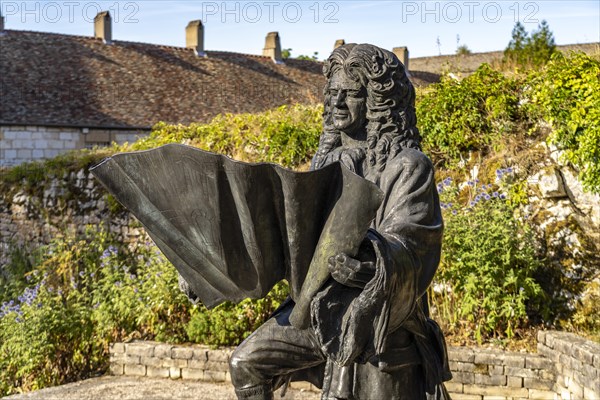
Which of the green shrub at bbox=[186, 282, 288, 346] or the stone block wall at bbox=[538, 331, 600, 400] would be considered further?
the green shrub at bbox=[186, 282, 288, 346]

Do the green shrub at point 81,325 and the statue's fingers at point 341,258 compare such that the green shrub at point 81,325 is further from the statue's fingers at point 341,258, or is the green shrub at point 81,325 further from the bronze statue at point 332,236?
the statue's fingers at point 341,258

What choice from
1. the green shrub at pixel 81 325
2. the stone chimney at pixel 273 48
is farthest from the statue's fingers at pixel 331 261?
the stone chimney at pixel 273 48

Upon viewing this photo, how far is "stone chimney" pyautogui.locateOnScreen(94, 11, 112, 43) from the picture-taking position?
2861 cm

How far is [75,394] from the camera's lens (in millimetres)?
8133

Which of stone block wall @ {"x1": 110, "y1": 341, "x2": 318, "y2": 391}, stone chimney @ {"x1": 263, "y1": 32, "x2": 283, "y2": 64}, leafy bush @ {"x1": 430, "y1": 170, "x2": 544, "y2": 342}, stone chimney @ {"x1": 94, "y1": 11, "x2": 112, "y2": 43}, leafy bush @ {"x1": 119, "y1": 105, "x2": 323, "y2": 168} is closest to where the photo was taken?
leafy bush @ {"x1": 430, "y1": 170, "x2": 544, "y2": 342}

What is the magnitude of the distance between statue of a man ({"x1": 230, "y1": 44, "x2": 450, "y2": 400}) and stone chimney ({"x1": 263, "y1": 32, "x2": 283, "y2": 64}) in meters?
28.5

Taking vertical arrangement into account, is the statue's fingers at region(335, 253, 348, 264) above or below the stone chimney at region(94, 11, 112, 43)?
below

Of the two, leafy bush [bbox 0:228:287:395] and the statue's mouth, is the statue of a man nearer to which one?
the statue's mouth

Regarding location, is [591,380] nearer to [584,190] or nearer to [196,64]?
[584,190]

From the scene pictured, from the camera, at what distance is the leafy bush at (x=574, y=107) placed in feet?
29.5

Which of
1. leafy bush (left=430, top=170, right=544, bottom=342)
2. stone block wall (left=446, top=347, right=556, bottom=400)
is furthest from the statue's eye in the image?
leafy bush (left=430, top=170, right=544, bottom=342)

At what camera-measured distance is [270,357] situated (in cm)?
346

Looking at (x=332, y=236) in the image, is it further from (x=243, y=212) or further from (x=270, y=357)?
(x=270, y=357)

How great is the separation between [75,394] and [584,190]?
526cm
